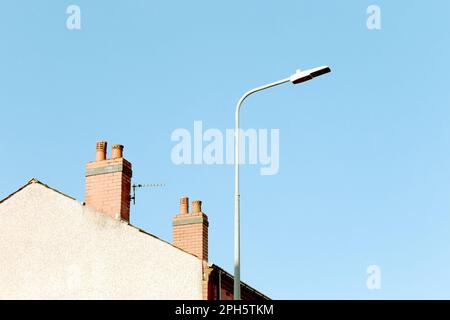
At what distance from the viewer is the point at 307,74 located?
15320 millimetres

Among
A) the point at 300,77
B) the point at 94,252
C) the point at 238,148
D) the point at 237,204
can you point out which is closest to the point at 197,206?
the point at 94,252

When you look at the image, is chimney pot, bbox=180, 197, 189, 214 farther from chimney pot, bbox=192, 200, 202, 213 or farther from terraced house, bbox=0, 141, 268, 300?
terraced house, bbox=0, 141, 268, 300

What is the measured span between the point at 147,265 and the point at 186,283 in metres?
1.11

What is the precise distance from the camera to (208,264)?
1944 centimetres

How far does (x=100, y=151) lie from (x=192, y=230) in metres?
3.44

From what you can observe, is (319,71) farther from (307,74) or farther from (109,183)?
(109,183)

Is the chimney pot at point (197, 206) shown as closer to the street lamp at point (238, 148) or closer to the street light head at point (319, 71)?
the street lamp at point (238, 148)

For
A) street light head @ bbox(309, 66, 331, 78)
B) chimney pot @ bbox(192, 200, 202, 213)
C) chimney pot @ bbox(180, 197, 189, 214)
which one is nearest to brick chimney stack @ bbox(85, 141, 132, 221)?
chimney pot @ bbox(180, 197, 189, 214)

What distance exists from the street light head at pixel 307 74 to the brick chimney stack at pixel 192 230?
7238 mm

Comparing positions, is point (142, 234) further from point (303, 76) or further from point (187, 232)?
point (303, 76)

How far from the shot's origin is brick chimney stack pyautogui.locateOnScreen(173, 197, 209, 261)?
2133 cm
